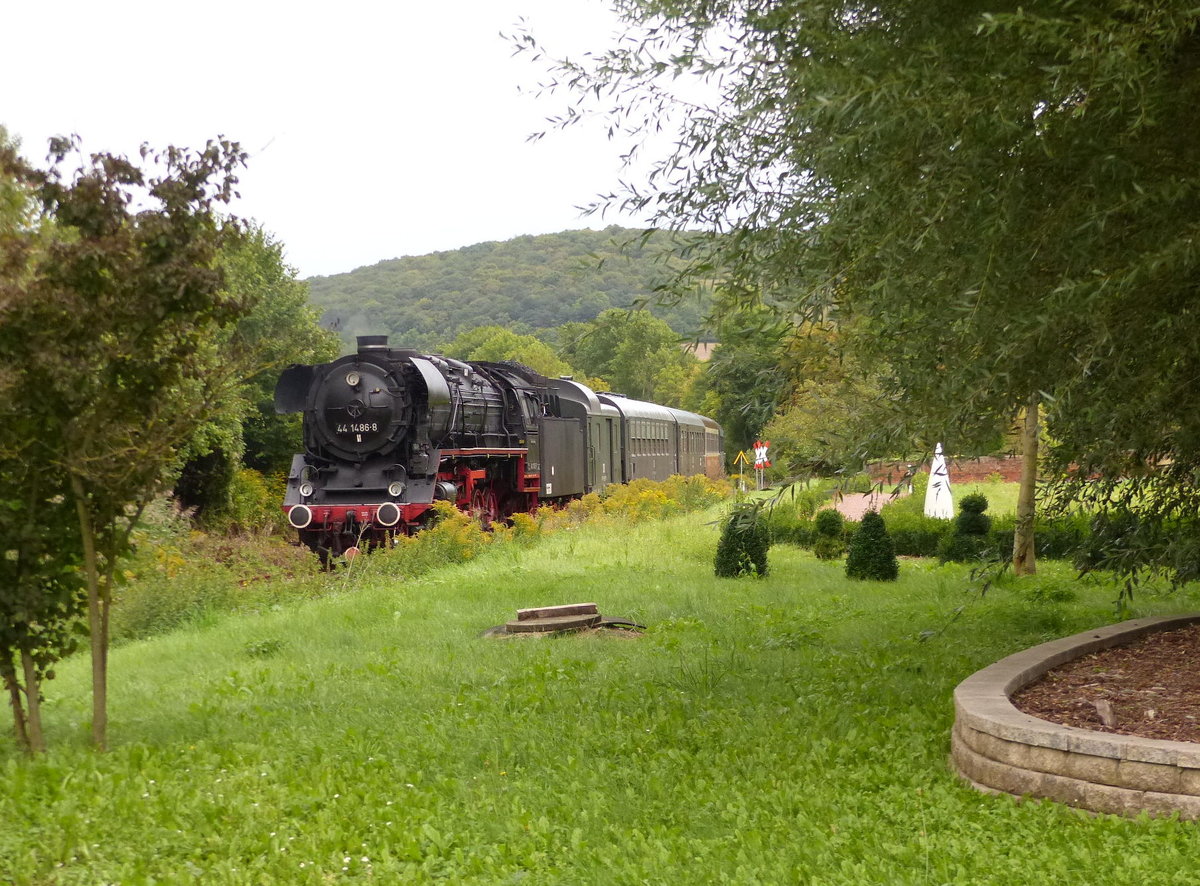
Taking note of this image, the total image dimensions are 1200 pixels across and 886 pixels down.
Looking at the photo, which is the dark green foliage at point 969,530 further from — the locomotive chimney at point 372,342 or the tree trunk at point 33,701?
the tree trunk at point 33,701

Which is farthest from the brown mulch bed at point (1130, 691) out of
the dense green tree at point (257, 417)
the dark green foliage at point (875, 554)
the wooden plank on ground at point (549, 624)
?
the dense green tree at point (257, 417)

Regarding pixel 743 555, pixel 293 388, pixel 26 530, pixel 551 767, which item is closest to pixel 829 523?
pixel 743 555

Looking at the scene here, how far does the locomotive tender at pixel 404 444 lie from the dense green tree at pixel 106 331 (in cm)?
1133

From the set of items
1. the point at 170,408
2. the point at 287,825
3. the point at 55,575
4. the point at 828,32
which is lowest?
the point at 287,825

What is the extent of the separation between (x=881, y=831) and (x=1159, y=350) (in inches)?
132

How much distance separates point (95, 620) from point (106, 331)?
5.27 ft

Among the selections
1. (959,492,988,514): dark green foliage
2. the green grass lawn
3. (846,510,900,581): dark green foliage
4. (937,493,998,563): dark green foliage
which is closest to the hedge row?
(937,493,998,563): dark green foliage

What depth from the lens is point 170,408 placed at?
21.2 ft

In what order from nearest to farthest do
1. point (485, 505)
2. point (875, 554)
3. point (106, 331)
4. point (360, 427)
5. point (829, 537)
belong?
point (106, 331) → point (875, 554) → point (829, 537) → point (360, 427) → point (485, 505)

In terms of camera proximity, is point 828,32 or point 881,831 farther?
point 828,32

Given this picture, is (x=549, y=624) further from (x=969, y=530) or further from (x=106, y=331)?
(x=969, y=530)

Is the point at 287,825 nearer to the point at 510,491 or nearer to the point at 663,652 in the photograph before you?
the point at 663,652

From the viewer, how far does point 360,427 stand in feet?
60.4

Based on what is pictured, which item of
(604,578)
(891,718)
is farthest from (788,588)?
(891,718)
